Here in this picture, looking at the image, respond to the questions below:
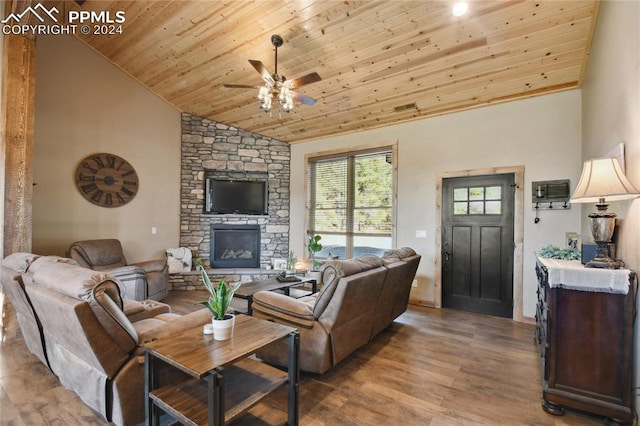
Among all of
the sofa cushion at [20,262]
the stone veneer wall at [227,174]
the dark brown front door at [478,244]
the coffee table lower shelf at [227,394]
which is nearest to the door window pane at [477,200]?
the dark brown front door at [478,244]

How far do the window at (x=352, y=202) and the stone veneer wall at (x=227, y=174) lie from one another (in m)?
0.71

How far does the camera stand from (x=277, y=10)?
325 cm

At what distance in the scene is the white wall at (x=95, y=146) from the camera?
444 centimetres

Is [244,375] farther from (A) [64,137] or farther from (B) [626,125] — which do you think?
(A) [64,137]

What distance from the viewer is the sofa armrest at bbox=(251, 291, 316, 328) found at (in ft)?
8.40

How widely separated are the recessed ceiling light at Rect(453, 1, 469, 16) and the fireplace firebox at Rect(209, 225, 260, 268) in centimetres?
493

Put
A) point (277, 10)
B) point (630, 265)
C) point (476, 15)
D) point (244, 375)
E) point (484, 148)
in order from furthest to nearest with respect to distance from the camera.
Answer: point (484, 148) < point (277, 10) < point (476, 15) < point (630, 265) < point (244, 375)

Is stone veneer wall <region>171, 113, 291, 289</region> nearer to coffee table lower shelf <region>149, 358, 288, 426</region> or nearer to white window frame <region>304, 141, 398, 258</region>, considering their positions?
white window frame <region>304, 141, 398, 258</region>

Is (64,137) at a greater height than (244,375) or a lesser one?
greater

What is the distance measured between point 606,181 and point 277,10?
3.31 meters

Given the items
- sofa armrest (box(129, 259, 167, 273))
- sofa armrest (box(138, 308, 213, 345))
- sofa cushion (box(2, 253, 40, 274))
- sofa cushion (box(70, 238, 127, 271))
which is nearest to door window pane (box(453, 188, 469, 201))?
sofa armrest (box(138, 308, 213, 345))

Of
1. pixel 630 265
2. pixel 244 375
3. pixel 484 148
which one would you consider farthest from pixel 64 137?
pixel 630 265

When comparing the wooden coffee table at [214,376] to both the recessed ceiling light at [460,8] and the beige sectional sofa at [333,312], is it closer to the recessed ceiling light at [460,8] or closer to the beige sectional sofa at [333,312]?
the beige sectional sofa at [333,312]

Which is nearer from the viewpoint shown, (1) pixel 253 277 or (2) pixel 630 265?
(2) pixel 630 265
